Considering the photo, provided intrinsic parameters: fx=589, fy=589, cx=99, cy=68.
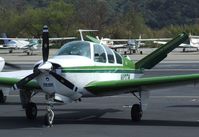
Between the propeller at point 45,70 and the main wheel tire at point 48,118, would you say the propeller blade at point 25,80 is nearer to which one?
the propeller at point 45,70

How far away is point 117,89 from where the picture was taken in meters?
14.7

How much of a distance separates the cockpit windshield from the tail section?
263 cm

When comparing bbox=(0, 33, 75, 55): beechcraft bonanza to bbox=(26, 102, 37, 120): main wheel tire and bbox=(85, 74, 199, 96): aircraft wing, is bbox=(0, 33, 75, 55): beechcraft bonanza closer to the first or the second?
bbox=(26, 102, 37, 120): main wheel tire

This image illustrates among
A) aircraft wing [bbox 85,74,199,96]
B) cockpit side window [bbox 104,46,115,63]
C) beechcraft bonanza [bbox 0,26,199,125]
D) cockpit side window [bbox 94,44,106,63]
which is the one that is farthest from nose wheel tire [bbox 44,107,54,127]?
cockpit side window [bbox 104,46,115,63]

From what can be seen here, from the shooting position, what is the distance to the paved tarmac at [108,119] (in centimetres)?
1309

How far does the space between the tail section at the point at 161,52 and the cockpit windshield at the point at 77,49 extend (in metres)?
2.63

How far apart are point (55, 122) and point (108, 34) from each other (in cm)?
11817

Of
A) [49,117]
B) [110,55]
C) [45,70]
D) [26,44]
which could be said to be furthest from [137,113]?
[26,44]

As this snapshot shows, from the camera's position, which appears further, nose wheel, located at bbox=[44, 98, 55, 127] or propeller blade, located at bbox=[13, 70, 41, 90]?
nose wheel, located at bbox=[44, 98, 55, 127]

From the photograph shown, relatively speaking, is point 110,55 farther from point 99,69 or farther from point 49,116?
point 49,116

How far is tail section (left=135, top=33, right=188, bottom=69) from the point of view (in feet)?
53.8

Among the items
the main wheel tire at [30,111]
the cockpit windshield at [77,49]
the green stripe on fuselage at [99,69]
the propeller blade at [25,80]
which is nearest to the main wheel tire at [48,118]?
the propeller blade at [25,80]

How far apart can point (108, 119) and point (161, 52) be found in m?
2.65

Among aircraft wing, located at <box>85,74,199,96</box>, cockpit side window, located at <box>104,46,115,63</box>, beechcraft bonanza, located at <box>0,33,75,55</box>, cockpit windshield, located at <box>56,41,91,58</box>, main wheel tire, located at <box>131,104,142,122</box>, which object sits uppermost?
cockpit windshield, located at <box>56,41,91,58</box>
